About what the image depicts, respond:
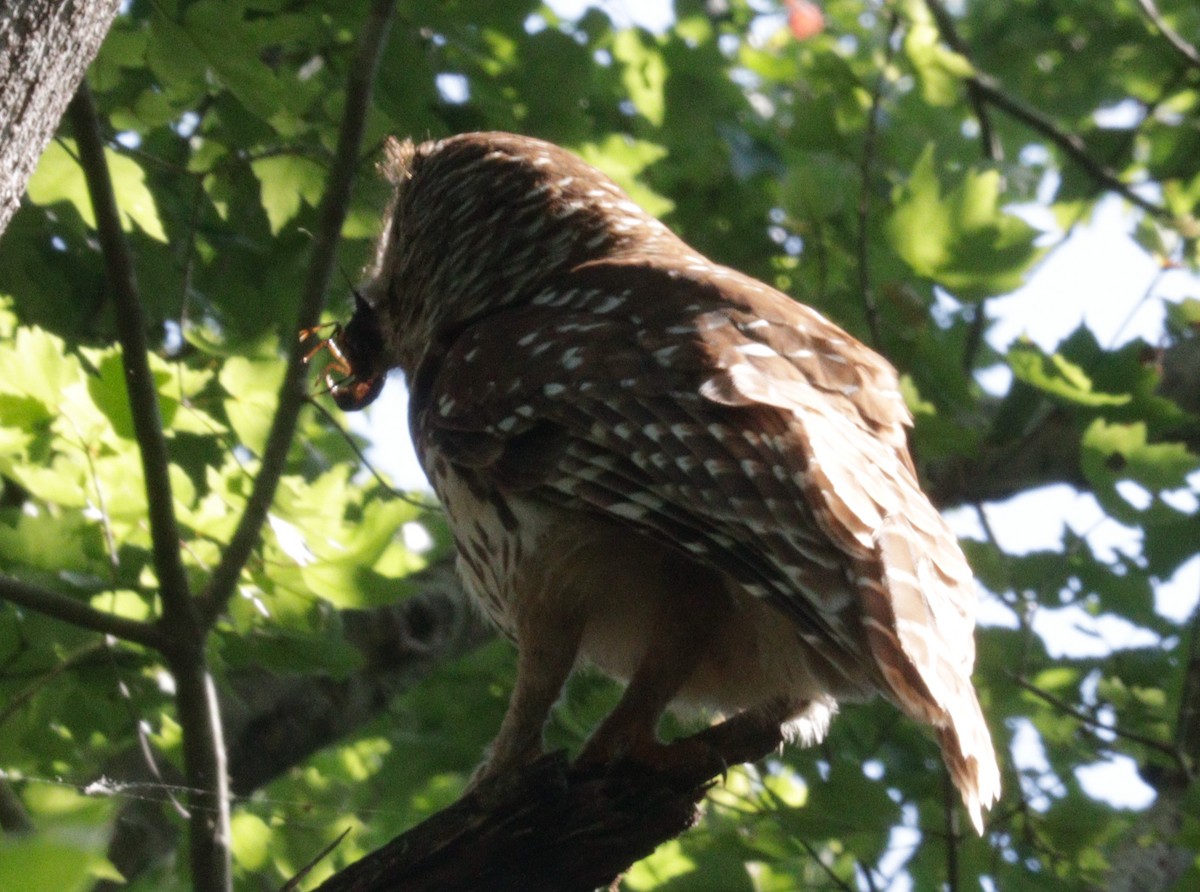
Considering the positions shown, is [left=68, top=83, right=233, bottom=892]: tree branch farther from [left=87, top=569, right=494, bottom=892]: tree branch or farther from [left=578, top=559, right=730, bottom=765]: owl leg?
[left=87, top=569, right=494, bottom=892]: tree branch

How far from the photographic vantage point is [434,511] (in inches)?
119

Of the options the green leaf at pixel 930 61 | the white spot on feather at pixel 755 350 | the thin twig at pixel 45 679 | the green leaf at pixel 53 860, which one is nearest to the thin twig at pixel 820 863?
the white spot on feather at pixel 755 350

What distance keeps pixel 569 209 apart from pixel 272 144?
32.7 inches

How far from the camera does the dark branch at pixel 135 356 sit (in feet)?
8.72

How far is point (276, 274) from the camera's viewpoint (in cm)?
395

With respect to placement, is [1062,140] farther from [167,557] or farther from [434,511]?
[167,557]

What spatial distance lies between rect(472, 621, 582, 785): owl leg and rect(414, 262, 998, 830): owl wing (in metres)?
0.26

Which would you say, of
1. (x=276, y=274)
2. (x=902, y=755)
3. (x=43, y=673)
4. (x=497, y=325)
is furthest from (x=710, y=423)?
(x=902, y=755)

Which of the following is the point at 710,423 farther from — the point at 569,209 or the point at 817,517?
the point at 569,209

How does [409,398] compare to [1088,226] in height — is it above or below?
above

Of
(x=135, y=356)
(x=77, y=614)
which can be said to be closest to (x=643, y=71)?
(x=135, y=356)

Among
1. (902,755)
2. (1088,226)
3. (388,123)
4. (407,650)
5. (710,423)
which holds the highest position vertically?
(388,123)

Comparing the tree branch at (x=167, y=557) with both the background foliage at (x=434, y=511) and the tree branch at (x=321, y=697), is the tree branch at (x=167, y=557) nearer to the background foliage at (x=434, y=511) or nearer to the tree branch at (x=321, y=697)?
the background foliage at (x=434, y=511)

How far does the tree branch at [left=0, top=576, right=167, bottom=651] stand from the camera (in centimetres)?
255
